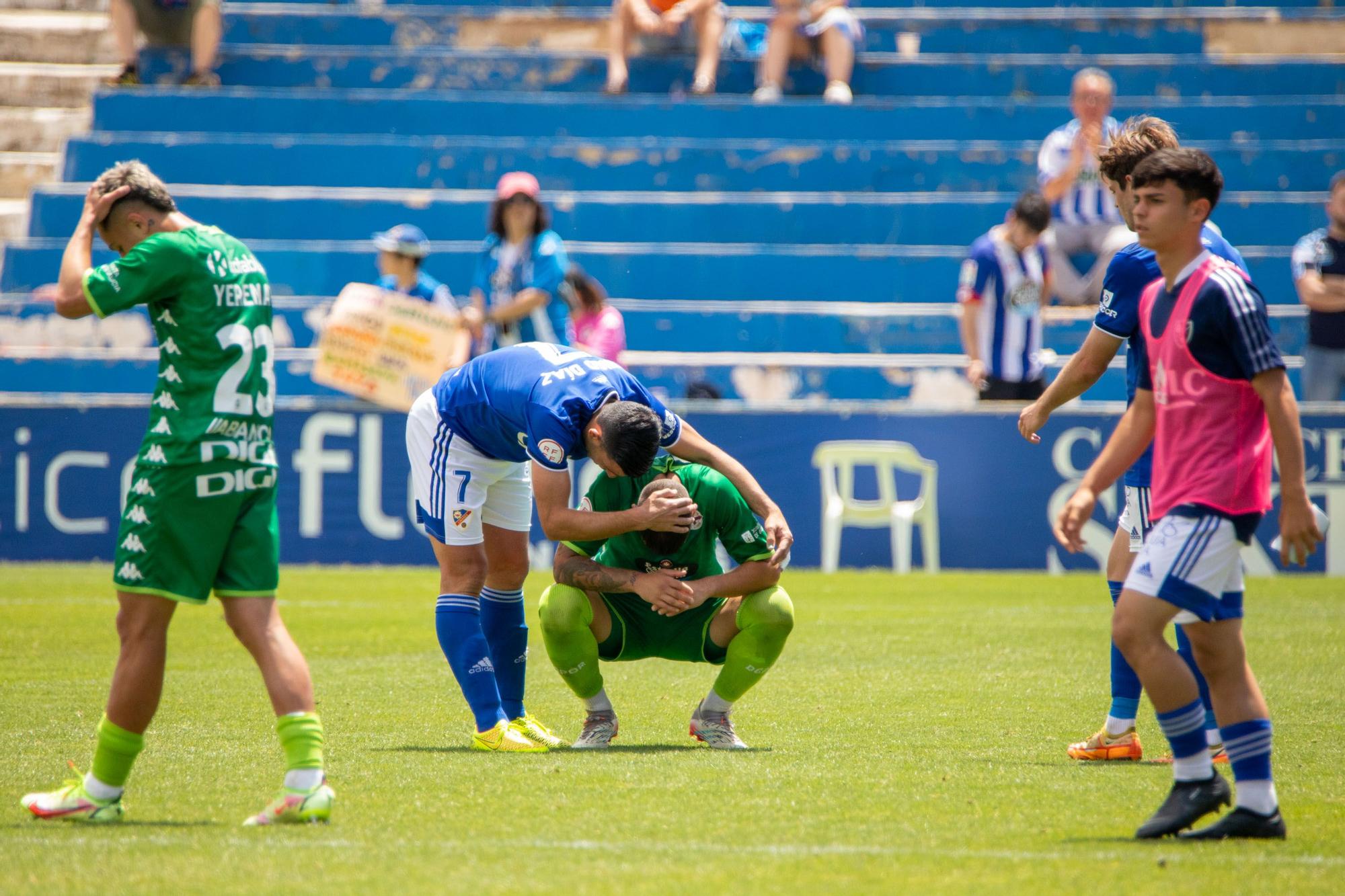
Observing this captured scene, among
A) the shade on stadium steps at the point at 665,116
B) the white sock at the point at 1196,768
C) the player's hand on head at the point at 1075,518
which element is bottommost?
the white sock at the point at 1196,768

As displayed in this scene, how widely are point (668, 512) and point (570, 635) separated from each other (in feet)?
2.38

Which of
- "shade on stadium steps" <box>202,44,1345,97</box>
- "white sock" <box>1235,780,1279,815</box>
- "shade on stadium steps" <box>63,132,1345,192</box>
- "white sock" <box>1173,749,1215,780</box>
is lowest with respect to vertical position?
"white sock" <box>1235,780,1279,815</box>

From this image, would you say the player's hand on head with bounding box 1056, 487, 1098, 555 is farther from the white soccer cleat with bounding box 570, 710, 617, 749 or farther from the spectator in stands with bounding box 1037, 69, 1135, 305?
the spectator in stands with bounding box 1037, 69, 1135, 305

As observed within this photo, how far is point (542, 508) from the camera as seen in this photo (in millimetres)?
5367

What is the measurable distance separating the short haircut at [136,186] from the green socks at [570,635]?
76.7 inches

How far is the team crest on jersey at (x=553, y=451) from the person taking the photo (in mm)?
5266

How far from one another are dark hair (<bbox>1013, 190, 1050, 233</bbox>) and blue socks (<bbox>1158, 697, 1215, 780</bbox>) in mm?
7523

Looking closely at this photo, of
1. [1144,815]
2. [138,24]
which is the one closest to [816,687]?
[1144,815]

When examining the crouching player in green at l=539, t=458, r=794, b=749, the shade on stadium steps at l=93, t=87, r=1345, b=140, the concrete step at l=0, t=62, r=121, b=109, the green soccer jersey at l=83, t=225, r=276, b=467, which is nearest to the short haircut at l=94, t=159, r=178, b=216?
the green soccer jersey at l=83, t=225, r=276, b=467

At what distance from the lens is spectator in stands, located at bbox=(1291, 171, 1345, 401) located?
12156 millimetres

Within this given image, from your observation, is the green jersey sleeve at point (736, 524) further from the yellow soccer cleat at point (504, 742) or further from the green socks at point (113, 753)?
the green socks at point (113, 753)

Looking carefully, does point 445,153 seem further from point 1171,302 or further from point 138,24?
point 1171,302

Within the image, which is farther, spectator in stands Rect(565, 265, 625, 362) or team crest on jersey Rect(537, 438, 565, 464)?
spectator in stands Rect(565, 265, 625, 362)

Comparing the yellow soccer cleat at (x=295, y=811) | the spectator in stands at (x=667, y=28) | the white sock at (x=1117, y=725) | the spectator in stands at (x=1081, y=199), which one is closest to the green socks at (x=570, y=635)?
the yellow soccer cleat at (x=295, y=811)
